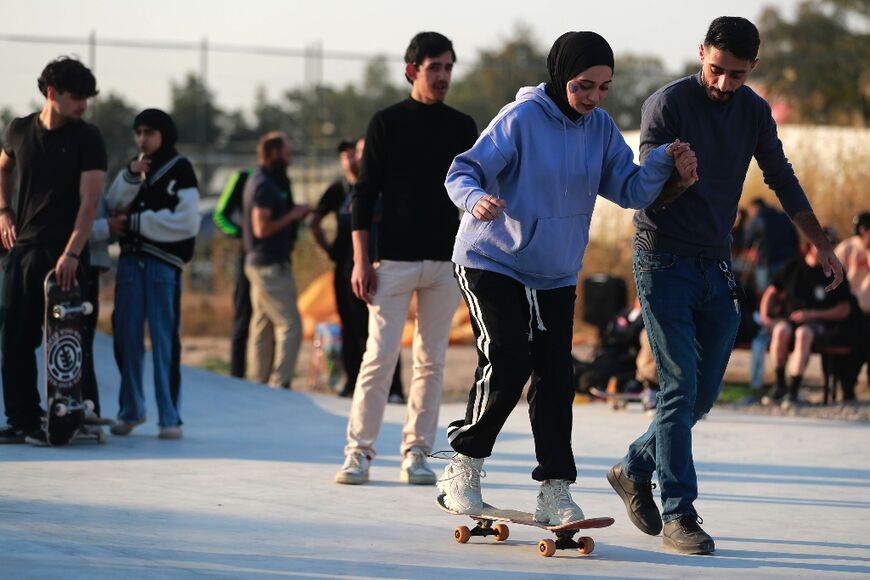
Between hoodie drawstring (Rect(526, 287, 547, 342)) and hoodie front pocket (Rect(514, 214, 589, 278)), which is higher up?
hoodie front pocket (Rect(514, 214, 589, 278))

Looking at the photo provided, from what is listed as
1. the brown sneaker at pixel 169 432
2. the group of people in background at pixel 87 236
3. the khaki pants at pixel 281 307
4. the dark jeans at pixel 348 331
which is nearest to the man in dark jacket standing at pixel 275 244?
the khaki pants at pixel 281 307

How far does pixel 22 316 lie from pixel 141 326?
2.84 feet

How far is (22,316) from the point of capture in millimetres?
7879

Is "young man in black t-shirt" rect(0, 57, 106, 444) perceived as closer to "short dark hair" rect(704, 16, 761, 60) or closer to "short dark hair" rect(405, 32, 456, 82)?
"short dark hair" rect(405, 32, 456, 82)

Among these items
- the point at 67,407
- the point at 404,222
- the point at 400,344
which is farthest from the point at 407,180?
the point at 67,407

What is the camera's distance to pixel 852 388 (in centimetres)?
1209

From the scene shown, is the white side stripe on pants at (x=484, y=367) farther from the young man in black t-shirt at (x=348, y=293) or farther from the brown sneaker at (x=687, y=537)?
the young man in black t-shirt at (x=348, y=293)

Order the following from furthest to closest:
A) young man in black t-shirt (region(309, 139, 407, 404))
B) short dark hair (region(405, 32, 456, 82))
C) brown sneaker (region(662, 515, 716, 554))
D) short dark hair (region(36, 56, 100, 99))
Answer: young man in black t-shirt (region(309, 139, 407, 404)) < short dark hair (region(36, 56, 100, 99)) < short dark hair (region(405, 32, 456, 82)) < brown sneaker (region(662, 515, 716, 554))

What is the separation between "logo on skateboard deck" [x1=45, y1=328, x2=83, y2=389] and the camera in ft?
25.7

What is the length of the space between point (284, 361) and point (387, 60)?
349 inches

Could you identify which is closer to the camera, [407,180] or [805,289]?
[407,180]

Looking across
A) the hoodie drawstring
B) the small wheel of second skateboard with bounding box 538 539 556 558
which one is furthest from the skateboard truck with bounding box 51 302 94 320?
the small wheel of second skateboard with bounding box 538 539 556 558

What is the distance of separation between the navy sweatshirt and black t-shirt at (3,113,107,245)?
3.49 m

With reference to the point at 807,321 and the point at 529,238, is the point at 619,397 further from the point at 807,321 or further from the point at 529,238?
the point at 529,238
